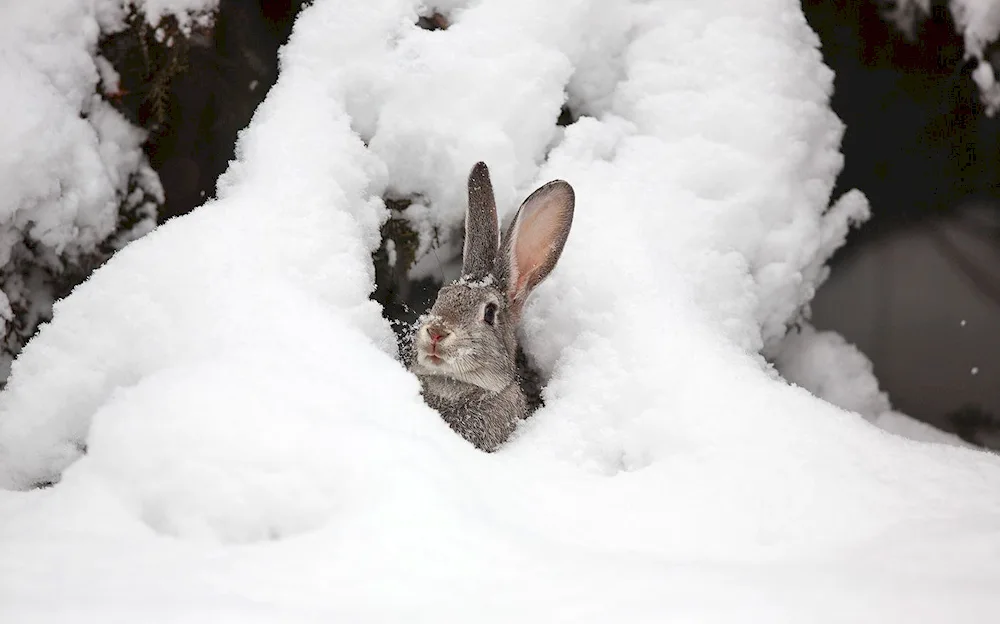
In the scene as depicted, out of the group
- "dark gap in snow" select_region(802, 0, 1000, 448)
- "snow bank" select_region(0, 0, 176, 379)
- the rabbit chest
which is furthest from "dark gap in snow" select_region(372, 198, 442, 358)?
"dark gap in snow" select_region(802, 0, 1000, 448)

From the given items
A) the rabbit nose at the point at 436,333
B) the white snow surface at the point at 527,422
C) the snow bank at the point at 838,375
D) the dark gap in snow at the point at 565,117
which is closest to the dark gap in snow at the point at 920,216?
the snow bank at the point at 838,375

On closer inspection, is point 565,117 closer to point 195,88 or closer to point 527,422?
point 527,422

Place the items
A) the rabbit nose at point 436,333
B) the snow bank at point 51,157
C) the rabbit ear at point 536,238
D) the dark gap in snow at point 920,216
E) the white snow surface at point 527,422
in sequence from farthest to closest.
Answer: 1. the dark gap in snow at point 920,216
2. the rabbit ear at point 536,238
3. the rabbit nose at point 436,333
4. the snow bank at point 51,157
5. the white snow surface at point 527,422

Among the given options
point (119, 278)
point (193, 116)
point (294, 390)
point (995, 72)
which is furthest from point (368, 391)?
point (995, 72)

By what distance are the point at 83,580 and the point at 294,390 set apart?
631mm

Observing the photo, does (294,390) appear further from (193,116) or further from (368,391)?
(193,116)

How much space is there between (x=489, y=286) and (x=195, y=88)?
151cm

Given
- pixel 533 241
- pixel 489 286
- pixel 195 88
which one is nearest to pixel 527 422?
pixel 489 286

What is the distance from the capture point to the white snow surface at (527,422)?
1.27 metres

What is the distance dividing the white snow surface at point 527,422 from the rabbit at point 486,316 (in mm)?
143

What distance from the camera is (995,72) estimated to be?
3.08 metres

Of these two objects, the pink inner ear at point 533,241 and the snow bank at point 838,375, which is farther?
the snow bank at point 838,375

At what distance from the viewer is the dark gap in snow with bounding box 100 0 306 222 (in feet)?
9.14

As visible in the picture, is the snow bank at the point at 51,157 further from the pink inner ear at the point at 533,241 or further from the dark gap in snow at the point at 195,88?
the pink inner ear at the point at 533,241
